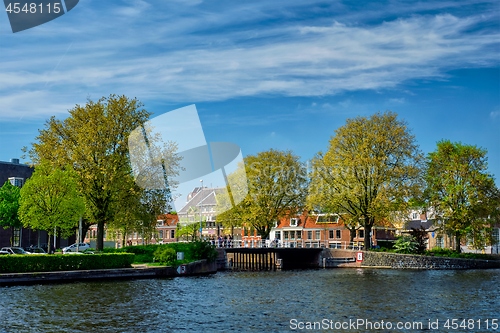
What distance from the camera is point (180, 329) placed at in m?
27.9

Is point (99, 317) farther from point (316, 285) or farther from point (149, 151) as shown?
point (149, 151)

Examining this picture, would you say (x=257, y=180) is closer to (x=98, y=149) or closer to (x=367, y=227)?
(x=367, y=227)

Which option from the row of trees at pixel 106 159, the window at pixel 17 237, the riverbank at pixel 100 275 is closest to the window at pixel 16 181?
the window at pixel 17 237

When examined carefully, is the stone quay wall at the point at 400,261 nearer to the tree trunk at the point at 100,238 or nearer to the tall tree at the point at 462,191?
the tall tree at the point at 462,191

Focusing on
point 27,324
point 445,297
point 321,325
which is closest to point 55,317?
point 27,324

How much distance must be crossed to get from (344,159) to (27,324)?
56929mm

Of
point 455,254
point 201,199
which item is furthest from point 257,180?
point 201,199

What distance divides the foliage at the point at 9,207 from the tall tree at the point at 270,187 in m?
36.0

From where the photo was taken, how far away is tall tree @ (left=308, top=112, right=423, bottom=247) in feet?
252

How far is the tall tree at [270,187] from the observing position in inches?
3858

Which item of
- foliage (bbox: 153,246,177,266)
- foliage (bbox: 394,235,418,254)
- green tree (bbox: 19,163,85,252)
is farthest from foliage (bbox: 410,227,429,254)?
green tree (bbox: 19,163,85,252)

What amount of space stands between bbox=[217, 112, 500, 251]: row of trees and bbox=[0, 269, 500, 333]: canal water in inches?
1085

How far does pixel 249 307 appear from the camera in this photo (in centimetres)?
3506

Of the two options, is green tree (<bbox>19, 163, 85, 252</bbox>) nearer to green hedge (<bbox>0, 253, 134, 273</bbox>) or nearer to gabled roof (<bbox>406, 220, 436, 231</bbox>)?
green hedge (<bbox>0, 253, 134, 273</bbox>)
